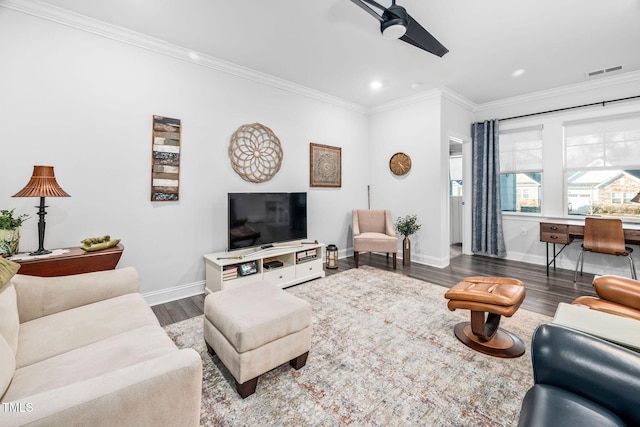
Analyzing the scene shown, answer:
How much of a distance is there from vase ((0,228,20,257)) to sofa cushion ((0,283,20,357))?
2.66ft

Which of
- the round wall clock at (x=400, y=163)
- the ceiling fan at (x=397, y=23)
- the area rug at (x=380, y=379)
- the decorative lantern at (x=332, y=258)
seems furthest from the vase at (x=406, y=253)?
the ceiling fan at (x=397, y=23)

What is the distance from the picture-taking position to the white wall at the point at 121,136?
231cm

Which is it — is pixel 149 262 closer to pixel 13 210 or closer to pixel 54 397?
pixel 13 210

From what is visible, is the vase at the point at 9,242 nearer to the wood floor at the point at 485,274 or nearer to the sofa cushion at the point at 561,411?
the wood floor at the point at 485,274

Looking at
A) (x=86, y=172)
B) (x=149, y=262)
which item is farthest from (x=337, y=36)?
(x=149, y=262)

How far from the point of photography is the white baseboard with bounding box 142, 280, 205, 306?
116 inches

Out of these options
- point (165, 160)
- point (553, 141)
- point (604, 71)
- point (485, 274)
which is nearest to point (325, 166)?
point (165, 160)

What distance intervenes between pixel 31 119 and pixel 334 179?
3.59 metres

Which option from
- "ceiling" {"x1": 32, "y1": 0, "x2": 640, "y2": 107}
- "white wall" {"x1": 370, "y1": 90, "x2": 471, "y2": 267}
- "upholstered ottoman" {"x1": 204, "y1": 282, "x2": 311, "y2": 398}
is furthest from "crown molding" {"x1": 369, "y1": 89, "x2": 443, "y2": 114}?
"upholstered ottoman" {"x1": 204, "y1": 282, "x2": 311, "y2": 398}

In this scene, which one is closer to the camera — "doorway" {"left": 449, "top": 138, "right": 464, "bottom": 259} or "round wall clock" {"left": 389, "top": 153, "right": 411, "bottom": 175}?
"round wall clock" {"left": 389, "top": 153, "right": 411, "bottom": 175}

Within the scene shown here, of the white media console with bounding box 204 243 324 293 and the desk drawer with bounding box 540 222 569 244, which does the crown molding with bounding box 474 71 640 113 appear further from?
the white media console with bounding box 204 243 324 293

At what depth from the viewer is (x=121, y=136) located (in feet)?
8.93

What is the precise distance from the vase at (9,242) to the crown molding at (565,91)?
20.6ft

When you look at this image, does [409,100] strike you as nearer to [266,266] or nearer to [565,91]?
[565,91]
